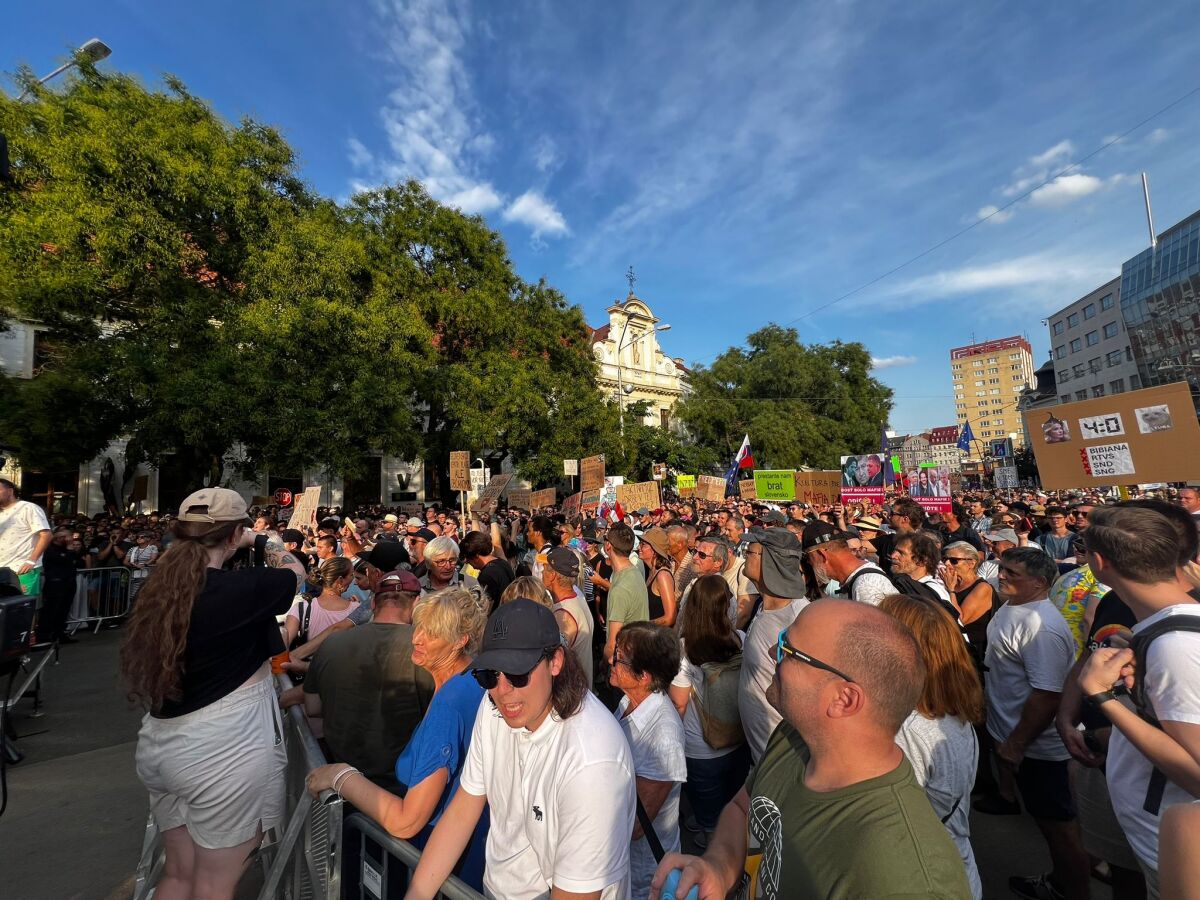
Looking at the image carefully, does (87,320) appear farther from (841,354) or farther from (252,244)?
(841,354)

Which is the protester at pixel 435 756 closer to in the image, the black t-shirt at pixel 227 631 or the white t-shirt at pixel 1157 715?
the black t-shirt at pixel 227 631

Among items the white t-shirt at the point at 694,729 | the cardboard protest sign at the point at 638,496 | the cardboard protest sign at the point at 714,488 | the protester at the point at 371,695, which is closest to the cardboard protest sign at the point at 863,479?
the cardboard protest sign at the point at 714,488

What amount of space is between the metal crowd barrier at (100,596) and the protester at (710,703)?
1039 centimetres

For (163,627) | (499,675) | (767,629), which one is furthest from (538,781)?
(767,629)

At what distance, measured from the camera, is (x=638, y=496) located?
1544cm

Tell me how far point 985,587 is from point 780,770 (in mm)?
3596

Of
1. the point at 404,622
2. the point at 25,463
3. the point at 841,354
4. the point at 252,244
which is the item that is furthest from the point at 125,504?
the point at 841,354

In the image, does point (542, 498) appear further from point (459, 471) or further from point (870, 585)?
point (870, 585)

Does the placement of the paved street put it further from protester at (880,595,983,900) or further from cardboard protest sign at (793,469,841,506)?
cardboard protest sign at (793,469,841,506)

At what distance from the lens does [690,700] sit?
3.02 meters

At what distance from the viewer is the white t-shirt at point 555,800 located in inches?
57.8

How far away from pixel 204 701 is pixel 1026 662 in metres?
3.72

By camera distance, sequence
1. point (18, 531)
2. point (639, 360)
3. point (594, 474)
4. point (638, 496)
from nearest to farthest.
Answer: point (18, 531) < point (594, 474) < point (638, 496) < point (639, 360)

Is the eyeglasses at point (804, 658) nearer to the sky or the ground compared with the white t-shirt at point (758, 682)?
nearer to the sky
